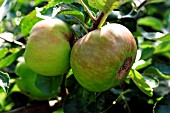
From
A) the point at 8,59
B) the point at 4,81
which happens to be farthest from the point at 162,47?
the point at 4,81

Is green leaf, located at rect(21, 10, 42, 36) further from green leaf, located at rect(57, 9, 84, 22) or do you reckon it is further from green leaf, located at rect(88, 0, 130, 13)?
green leaf, located at rect(88, 0, 130, 13)

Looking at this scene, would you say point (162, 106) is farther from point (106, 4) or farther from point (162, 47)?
point (162, 47)

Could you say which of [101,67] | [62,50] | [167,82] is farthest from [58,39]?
[167,82]

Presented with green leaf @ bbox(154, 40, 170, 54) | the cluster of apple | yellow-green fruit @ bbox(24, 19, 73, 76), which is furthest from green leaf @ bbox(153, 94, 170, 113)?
green leaf @ bbox(154, 40, 170, 54)

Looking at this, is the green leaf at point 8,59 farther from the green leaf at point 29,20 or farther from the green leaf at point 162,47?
the green leaf at point 162,47

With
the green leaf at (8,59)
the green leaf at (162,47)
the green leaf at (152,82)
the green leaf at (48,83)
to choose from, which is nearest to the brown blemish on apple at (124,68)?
the green leaf at (152,82)

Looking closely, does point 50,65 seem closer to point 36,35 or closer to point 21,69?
point 36,35
